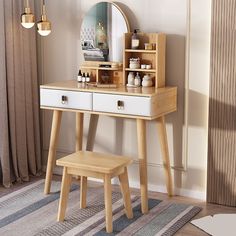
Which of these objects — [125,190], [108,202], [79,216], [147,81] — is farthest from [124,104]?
[79,216]

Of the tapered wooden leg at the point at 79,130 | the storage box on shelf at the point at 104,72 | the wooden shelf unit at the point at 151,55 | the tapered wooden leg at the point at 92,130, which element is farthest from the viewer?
the tapered wooden leg at the point at 92,130

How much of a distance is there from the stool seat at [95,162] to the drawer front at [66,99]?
381 millimetres

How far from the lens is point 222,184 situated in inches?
141

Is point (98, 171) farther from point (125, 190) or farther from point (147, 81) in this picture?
point (147, 81)

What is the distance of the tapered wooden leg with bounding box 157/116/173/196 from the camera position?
3.60m

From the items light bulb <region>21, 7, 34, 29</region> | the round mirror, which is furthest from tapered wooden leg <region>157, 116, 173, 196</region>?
light bulb <region>21, 7, 34, 29</region>

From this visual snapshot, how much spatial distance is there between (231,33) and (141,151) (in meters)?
0.95

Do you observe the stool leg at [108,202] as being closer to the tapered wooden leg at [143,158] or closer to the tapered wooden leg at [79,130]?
the tapered wooden leg at [143,158]

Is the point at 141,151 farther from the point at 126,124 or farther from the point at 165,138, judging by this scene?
the point at 126,124

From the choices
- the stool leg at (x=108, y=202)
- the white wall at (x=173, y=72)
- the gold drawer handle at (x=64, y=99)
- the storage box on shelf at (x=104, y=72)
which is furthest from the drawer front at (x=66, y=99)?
the stool leg at (x=108, y=202)

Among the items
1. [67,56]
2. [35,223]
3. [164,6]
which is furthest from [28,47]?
[35,223]

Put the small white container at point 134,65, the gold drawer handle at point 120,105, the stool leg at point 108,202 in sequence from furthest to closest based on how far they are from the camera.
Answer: the small white container at point 134,65 < the gold drawer handle at point 120,105 < the stool leg at point 108,202

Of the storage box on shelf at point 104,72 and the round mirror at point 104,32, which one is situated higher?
the round mirror at point 104,32

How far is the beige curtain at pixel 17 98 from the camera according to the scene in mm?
3865
